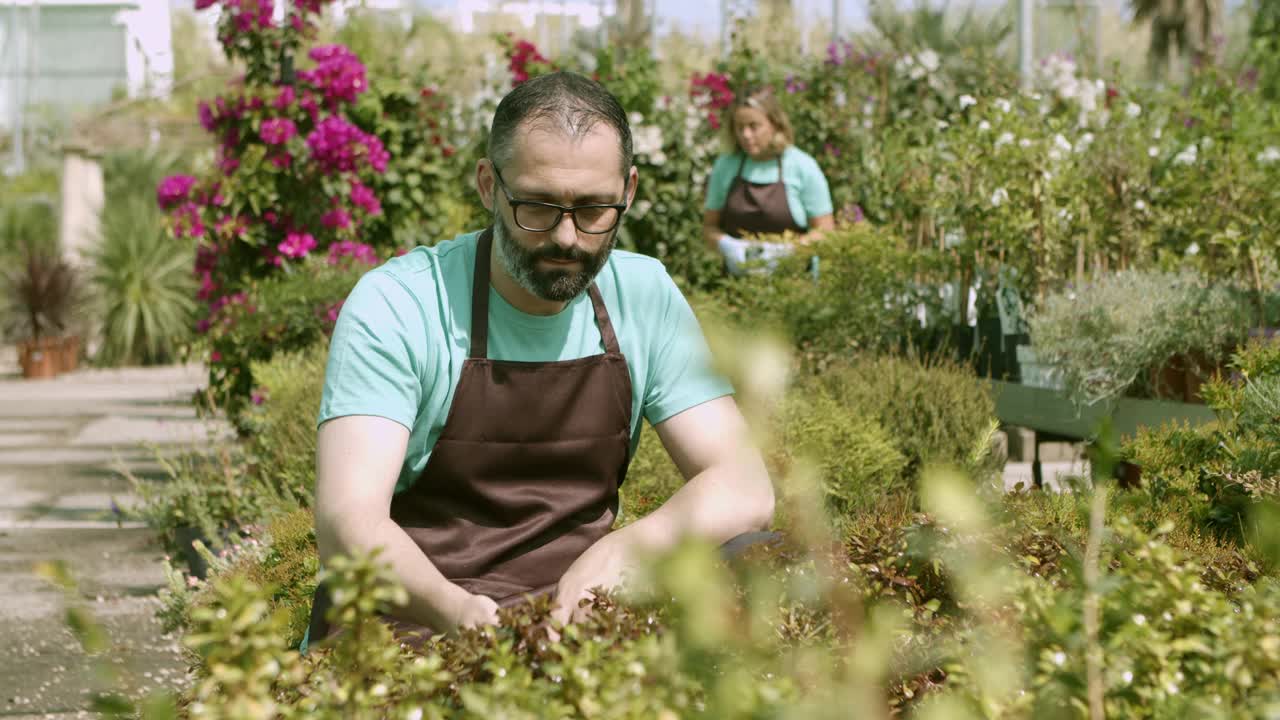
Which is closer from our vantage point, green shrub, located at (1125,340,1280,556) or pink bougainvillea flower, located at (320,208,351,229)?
green shrub, located at (1125,340,1280,556)

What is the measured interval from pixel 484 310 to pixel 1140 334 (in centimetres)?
279

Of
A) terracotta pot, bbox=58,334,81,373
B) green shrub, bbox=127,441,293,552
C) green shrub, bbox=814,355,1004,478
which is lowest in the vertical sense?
terracotta pot, bbox=58,334,81,373

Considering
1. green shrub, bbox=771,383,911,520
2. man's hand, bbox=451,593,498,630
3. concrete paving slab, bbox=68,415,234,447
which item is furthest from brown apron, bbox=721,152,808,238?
man's hand, bbox=451,593,498,630

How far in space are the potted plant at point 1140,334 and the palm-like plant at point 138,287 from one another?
1044 centimetres

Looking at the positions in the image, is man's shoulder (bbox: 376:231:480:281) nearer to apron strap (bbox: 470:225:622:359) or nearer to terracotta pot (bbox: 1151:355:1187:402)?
apron strap (bbox: 470:225:622:359)

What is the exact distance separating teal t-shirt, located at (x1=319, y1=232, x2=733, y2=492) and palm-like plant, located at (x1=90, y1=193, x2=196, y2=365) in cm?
1167

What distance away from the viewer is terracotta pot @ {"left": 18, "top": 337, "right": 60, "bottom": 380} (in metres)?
12.9

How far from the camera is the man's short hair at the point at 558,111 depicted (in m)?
2.21

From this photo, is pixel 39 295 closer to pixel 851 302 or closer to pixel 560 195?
pixel 851 302

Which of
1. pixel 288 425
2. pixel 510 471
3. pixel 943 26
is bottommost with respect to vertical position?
pixel 288 425

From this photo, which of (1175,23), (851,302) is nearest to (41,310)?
(851,302)

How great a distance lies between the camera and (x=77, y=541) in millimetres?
5625

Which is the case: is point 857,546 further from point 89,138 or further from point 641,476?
point 89,138

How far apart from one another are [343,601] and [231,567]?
262cm
